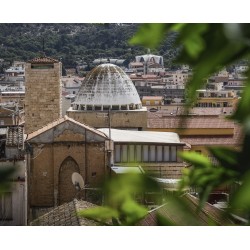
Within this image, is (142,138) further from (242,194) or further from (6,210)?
(242,194)

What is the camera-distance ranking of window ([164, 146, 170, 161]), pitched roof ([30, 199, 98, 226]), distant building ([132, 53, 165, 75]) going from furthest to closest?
distant building ([132, 53, 165, 75]) < window ([164, 146, 170, 161]) < pitched roof ([30, 199, 98, 226])

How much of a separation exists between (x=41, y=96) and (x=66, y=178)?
2.40m

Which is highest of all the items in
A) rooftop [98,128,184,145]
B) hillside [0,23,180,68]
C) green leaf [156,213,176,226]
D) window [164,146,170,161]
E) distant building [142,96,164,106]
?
hillside [0,23,180,68]

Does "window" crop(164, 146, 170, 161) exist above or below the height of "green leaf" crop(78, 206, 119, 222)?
below

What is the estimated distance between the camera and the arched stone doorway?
6047 millimetres

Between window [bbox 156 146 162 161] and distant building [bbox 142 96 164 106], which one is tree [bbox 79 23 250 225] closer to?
window [bbox 156 146 162 161]

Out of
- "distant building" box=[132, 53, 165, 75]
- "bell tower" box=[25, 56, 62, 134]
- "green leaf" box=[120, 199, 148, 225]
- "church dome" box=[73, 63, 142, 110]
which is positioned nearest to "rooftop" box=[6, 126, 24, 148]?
"bell tower" box=[25, 56, 62, 134]

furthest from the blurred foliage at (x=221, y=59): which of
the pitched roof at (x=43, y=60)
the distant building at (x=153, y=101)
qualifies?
the distant building at (x=153, y=101)

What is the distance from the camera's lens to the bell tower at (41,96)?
845 cm

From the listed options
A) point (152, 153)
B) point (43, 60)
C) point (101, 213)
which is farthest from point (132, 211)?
point (43, 60)

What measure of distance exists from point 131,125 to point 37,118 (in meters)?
1.70

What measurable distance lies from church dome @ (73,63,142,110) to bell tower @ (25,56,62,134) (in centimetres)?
135

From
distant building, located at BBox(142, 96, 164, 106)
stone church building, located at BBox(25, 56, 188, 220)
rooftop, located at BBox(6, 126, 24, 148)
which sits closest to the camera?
rooftop, located at BBox(6, 126, 24, 148)

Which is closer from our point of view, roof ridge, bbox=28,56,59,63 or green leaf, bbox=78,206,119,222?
green leaf, bbox=78,206,119,222
